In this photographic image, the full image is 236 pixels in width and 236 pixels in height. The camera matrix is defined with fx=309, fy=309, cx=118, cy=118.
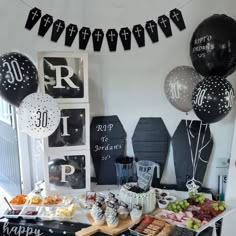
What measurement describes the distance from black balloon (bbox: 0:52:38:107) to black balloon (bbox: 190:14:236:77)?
0.88 meters

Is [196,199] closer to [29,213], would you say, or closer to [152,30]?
[29,213]

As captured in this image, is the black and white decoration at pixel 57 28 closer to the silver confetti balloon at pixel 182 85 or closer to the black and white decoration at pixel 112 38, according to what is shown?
the black and white decoration at pixel 112 38

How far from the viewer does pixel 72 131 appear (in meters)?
1.81

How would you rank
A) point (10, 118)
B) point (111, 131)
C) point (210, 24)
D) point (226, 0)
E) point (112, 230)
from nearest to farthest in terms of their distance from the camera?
point (112, 230) → point (210, 24) → point (226, 0) → point (111, 131) → point (10, 118)

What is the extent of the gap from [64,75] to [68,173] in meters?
0.57

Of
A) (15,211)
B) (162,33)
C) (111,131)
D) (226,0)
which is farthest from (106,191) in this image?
(226,0)

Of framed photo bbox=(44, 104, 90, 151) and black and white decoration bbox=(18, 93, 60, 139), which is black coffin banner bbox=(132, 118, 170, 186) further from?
black and white decoration bbox=(18, 93, 60, 139)

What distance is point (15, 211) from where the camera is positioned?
1.60 metres

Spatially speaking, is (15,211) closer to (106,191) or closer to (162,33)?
(106,191)

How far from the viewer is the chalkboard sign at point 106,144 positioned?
1941mm

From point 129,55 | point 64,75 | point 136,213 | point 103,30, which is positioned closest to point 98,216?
point 136,213

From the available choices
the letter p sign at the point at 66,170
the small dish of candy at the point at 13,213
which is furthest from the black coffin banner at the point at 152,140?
the small dish of candy at the point at 13,213

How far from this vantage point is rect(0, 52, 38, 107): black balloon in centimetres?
152

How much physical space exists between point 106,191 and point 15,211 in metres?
0.53
